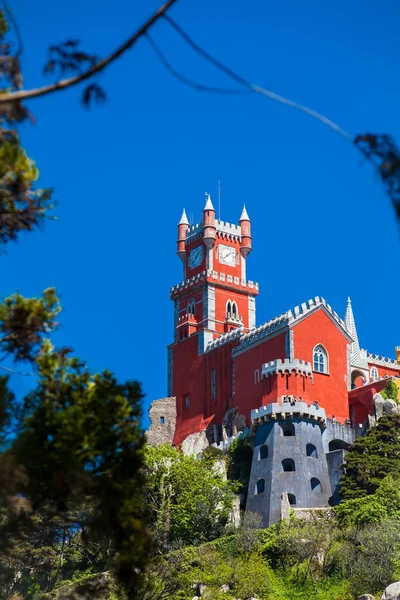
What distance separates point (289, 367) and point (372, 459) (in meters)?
7.72

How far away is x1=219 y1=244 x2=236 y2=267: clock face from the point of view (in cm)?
→ 7550

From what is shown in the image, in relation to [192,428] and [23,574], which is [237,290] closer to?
[192,428]

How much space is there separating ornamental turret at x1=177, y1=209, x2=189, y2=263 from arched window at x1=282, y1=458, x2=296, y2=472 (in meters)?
23.4

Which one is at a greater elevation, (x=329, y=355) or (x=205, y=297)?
(x=205, y=297)

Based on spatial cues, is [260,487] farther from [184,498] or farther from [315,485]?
[184,498]

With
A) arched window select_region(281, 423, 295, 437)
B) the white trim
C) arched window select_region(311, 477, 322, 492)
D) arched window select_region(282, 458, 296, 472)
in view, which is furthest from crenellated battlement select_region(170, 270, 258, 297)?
arched window select_region(311, 477, 322, 492)

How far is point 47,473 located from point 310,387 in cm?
4208

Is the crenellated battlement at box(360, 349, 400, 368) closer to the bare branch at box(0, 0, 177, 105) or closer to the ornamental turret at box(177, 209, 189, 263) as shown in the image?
the ornamental turret at box(177, 209, 189, 263)

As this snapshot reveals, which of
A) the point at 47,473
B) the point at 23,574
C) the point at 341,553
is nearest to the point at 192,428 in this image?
the point at 23,574

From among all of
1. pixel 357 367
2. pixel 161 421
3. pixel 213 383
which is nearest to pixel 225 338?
pixel 213 383

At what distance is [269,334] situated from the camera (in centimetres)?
6350

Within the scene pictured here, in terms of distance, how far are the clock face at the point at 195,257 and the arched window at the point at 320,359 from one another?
15.2m

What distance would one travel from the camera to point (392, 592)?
147 feet

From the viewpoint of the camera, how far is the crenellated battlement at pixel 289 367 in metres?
60.7
